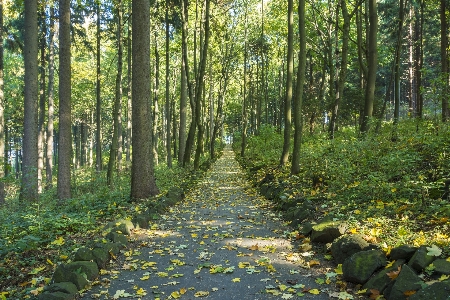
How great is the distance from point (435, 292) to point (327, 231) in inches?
103

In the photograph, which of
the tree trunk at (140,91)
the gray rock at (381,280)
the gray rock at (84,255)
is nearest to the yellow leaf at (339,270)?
the gray rock at (381,280)

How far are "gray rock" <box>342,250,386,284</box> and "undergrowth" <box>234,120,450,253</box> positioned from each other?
25 cm

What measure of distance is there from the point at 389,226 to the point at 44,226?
6.11 m

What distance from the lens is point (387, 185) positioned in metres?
6.66

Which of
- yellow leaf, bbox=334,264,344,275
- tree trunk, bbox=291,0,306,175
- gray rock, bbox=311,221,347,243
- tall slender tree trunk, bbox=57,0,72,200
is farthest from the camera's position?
tree trunk, bbox=291,0,306,175

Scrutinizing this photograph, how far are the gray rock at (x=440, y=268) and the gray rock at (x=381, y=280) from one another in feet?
1.27

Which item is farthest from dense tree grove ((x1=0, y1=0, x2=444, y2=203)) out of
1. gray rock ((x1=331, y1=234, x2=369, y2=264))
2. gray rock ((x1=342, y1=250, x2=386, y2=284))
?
gray rock ((x1=342, y1=250, x2=386, y2=284))

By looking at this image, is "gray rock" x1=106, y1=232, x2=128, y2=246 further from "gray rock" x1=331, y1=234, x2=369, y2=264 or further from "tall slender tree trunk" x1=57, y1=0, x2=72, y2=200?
"tall slender tree trunk" x1=57, y1=0, x2=72, y2=200

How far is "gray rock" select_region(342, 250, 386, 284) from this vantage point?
4.29m

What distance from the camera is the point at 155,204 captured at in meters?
9.01

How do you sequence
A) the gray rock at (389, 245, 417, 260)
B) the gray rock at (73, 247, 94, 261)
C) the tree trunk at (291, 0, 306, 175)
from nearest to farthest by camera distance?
1. the gray rock at (389, 245, 417, 260)
2. the gray rock at (73, 247, 94, 261)
3. the tree trunk at (291, 0, 306, 175)

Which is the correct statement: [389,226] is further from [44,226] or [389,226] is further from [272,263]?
[44,226]

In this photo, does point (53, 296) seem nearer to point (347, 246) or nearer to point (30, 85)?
point (347, 246)

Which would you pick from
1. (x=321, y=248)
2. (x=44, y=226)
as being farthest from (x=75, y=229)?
(x=321, y=248)
